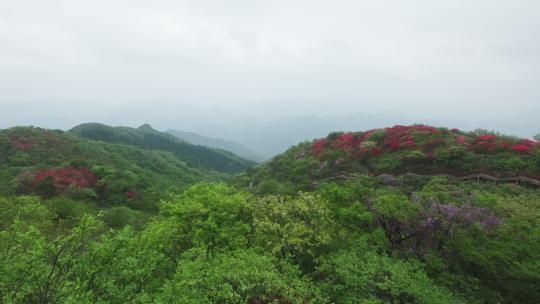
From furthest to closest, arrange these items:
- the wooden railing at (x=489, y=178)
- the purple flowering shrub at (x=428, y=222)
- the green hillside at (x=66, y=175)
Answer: the green hillside at (x=66, y=175)
the wooden railing at (x=489, y=178)
the purple flowering shrub at (x=428, y=222)

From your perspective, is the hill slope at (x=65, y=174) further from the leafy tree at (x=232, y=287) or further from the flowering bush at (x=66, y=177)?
the leafy tree at (x=232, y=287)

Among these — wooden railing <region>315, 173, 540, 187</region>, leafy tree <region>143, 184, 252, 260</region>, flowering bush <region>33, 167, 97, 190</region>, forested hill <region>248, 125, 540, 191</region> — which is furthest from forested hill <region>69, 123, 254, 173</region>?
leafy tree <region>143, 184, 252, 260</region>

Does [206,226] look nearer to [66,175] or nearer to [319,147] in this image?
[319,147]

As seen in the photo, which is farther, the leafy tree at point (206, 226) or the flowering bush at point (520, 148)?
the flowering bush at point (520, 148)

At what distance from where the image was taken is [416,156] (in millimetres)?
41844

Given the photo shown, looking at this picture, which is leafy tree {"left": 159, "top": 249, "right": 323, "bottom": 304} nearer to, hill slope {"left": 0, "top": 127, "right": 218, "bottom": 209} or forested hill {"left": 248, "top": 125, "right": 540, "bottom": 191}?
forested hill {"left": 248, "top": 125, "right": 540, "bottom": 191}

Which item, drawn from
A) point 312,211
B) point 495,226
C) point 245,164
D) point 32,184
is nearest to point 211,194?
point 312,211

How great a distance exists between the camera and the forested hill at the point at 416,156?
36594 mm

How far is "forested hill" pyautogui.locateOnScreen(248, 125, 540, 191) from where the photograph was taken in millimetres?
36594

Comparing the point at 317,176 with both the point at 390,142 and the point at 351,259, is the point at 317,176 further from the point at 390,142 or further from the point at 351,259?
the point at 351,259

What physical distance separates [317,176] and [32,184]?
42008 mm

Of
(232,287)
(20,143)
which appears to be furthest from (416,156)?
(20,143)

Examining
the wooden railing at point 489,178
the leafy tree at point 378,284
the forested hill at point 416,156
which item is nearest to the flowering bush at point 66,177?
the forested hill at point 416,156

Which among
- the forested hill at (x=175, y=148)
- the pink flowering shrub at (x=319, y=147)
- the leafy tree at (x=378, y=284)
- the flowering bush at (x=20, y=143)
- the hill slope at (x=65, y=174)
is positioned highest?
the pink flowering shrub at (x=319, y=147)
